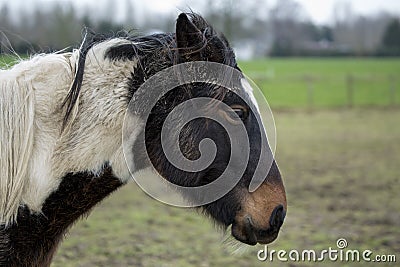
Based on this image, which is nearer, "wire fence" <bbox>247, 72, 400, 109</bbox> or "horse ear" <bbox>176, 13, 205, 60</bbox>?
"horse ear" <bbox>176, 13, 205, 60</bbox>

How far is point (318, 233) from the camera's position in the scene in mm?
6812

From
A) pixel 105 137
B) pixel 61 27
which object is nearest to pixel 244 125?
pixel 105 137

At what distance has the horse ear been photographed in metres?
2.61

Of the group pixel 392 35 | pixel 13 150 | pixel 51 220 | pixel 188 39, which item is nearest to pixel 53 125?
pixel 13 150

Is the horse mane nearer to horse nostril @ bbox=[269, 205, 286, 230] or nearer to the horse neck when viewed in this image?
the horse neck

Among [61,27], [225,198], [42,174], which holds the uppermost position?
[42,174]

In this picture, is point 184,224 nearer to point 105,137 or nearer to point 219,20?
point 105,137

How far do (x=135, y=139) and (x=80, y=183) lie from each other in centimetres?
37

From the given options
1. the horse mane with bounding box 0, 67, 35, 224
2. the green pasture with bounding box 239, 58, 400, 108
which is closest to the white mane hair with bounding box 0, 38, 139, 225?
the horse mane with bounding box 0, 67, 35, 224

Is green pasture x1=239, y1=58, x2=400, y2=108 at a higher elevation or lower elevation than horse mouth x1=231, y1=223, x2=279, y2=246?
lower

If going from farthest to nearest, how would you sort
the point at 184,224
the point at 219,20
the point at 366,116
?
the point at 219,20, the point at 366,116, the point at 184,224

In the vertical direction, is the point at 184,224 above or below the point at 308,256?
below

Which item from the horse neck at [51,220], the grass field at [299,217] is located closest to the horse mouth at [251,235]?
the grass field at [299,217]

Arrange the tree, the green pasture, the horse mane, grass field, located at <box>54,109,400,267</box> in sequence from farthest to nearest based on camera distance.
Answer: the tree
the green pasture
grass field, located at <box>54,109,400,267</box>
the horse mane
